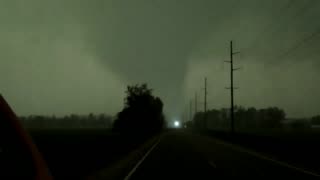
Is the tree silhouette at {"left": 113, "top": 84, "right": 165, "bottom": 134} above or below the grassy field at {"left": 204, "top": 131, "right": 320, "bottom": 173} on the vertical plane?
above

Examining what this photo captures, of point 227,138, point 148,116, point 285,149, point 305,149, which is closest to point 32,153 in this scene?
point 305,149

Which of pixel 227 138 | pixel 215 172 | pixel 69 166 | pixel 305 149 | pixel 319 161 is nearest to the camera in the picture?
pixel 69 166

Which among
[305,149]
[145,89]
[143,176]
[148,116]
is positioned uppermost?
[145,89]

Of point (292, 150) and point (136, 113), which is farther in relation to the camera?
point (136, 113)

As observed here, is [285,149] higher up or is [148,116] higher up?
[148,116]

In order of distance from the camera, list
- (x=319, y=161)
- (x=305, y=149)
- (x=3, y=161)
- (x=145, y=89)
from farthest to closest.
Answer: (x=145, y=89)
(x=305, y=149)
(x=319, y=161)
(x=3, y=161)

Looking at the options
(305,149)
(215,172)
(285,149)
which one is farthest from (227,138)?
(215,172)

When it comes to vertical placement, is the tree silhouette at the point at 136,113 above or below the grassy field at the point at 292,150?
above

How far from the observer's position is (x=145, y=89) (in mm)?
111562

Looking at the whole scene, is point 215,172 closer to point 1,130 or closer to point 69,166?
point 69,166

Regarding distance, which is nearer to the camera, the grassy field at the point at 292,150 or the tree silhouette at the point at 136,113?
the grassy field at the point at 292,150

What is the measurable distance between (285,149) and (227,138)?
1252 inches

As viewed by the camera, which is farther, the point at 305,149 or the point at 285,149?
the point at 285,149

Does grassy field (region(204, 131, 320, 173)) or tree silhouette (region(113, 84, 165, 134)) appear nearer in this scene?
grassy field (region(204, 131, 320, 173))
